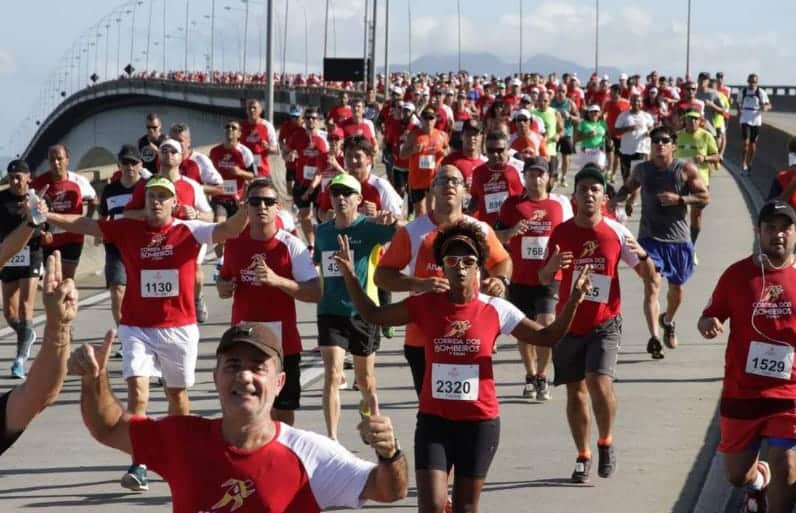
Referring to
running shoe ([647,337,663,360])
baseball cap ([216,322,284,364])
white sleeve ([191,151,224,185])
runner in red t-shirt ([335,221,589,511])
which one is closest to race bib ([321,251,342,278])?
runner in red t-shirt ([335,221,589,511])

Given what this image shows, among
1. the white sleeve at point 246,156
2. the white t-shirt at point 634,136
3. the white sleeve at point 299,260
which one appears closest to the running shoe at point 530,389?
the white sleeve at point 299,260

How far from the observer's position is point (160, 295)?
11.2 metres

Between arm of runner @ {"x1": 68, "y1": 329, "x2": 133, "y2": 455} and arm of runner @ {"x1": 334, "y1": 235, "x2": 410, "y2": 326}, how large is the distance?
3335 mm

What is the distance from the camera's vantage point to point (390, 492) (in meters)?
5.45

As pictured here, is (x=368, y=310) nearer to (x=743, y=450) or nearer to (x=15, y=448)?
(x=743, y=450)

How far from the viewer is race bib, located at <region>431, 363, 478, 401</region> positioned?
8.73 m

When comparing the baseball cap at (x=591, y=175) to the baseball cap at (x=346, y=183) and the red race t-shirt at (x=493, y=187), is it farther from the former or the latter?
the red race t-shirt at (x=493, y=187)

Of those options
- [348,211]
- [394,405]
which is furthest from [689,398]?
[348,211]

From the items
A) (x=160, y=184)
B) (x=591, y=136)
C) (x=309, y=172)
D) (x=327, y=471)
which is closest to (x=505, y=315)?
(x=160, y=184)

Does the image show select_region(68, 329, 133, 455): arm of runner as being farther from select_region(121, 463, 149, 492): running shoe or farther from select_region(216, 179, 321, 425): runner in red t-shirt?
select_region(121, 463, 149, 492): running shoe

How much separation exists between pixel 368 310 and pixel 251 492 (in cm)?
366

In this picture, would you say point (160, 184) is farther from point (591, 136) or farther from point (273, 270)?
point (591, 136)

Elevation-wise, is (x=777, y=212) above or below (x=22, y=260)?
above

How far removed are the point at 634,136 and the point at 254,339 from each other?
76.8 feet
